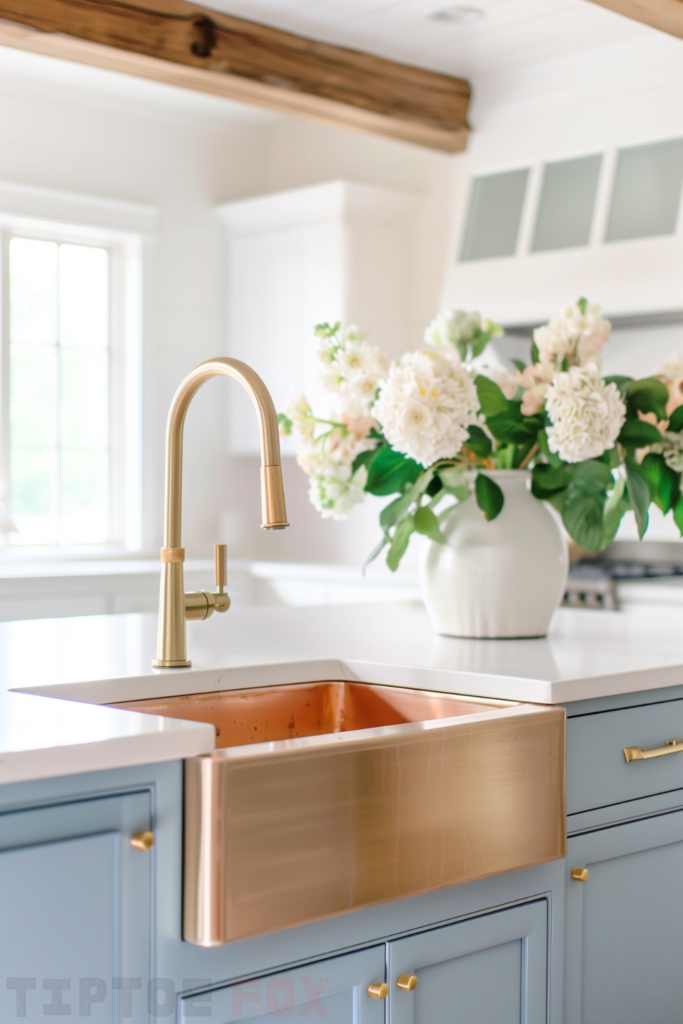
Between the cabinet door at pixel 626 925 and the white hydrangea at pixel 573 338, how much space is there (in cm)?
73

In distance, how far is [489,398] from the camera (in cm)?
180

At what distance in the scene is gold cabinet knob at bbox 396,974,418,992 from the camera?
1188mm

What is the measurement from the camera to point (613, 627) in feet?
6.80

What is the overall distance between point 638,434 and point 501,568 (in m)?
0.30

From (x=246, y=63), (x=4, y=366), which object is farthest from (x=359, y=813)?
(x=4, y=366)

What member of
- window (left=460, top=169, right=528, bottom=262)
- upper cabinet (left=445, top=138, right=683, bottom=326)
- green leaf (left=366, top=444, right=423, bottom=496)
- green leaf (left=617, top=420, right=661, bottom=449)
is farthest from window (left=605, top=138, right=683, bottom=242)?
green leaf (left=366, top=444, right=423, bottom=496)

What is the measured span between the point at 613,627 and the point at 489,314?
2.08 m

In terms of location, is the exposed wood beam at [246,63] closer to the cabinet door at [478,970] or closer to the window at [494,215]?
the window at [494,215]

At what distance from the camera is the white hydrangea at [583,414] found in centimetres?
165

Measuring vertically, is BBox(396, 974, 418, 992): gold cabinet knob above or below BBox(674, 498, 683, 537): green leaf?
below

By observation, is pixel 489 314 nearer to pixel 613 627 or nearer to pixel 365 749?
pixel 613 627

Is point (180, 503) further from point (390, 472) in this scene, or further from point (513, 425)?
point (513, 425)

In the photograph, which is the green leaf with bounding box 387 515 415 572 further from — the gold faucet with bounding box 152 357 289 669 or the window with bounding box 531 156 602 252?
the window with bounding box 531 156 602 252

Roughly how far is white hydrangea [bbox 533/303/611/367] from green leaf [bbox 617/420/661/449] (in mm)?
121
